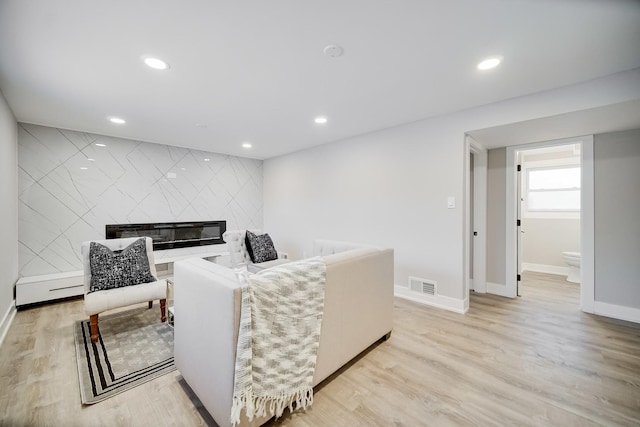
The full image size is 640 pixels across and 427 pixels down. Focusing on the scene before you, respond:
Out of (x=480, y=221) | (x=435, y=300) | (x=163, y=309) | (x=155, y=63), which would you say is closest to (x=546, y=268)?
(x=480, y=221)

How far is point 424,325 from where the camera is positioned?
2.75m

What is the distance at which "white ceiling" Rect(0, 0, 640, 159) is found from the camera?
1.53 metres

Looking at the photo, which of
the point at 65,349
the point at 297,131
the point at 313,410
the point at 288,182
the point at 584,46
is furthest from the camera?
the point at 288,182

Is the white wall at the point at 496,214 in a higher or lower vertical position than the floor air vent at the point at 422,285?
higher

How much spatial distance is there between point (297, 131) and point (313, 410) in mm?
3345

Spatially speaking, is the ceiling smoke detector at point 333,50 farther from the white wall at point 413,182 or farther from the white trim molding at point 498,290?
the white trim molding at point 498,290

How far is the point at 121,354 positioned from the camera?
2199 millimetres

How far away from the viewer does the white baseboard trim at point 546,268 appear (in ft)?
15.5

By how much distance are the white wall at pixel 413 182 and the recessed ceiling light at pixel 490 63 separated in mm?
842

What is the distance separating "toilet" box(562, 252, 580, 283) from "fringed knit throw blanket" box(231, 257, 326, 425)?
4777 millimetres

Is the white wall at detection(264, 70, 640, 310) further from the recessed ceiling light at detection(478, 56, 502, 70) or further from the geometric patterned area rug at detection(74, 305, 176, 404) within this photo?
the geometric patterned area rug at detection(74, 305, 176, 404)

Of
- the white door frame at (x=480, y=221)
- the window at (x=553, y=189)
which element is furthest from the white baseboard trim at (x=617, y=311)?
the window at (x=553, y=189)

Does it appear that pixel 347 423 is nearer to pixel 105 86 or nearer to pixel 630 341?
pixel 630 341

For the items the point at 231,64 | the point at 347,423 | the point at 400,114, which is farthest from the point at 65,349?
the point at 400,114
